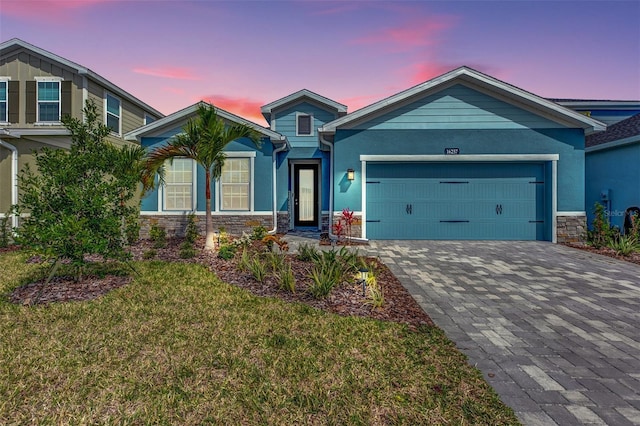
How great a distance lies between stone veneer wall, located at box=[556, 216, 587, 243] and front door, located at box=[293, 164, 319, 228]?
8961mm

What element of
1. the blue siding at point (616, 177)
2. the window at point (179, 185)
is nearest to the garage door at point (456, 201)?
the blue siding at point (616, 177)

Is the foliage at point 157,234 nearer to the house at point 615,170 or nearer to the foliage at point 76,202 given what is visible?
the foliage at point 76,202

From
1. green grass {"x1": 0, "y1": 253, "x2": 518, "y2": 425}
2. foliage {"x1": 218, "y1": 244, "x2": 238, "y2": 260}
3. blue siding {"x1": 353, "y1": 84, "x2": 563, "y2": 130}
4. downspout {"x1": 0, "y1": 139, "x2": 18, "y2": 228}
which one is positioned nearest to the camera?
green grass {"x1": 0, "y1": 253, "x2": 518, "y2": 425}

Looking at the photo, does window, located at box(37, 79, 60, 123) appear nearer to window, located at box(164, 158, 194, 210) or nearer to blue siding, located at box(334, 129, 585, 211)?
window, located at box(164, 158, 194, 210)

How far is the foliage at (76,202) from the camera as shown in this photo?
15.9ft

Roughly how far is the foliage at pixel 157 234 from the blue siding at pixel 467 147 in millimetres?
5676

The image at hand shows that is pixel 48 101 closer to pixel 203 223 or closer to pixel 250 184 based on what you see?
pixel 203 223

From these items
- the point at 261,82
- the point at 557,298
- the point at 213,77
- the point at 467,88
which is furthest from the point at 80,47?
the point at 557,298

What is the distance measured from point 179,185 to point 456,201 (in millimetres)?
9733

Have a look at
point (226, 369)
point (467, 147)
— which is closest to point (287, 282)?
point (226, 369)

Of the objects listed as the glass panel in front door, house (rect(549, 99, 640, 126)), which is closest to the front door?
the glass panel in front door

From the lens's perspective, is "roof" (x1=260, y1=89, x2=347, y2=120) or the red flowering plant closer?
the red flowering plant

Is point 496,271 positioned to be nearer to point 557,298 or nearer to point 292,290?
point 557,298

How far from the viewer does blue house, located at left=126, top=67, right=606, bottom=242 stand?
33.3ft
